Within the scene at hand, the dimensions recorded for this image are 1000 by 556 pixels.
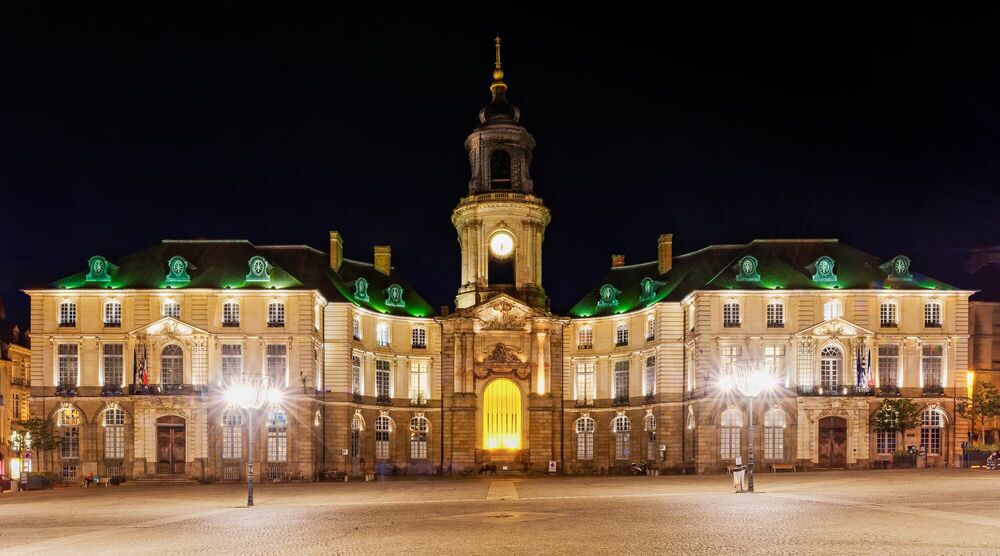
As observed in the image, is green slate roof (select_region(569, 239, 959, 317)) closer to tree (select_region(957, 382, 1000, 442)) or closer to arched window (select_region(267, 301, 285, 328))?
tree (select_region(957, 382, 1000, 442))

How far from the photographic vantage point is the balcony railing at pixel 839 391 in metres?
68.2

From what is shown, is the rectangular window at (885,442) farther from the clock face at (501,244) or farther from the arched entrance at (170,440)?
the arched entrance at (170,440)

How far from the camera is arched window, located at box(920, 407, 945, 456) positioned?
69.0m

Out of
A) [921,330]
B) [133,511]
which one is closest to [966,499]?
[133,511]

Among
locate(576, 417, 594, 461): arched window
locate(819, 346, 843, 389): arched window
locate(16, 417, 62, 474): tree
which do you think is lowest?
locate(576, 417, 594, 461): arched window

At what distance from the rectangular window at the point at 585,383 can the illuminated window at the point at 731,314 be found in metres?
15.1

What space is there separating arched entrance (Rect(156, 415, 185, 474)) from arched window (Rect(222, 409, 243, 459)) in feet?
8.78

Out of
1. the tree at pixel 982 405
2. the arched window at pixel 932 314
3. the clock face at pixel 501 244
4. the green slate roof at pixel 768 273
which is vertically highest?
the clock face at pixel 501 244

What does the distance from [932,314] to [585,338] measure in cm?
2604

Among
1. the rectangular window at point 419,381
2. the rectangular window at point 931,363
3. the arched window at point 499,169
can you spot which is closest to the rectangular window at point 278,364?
the rectangular window at point 419,381

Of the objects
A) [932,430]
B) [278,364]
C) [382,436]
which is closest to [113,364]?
[278,364]

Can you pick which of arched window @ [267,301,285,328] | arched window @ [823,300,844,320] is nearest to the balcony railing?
arched window @ [823,300,844,320]

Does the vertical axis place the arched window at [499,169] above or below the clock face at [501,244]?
above

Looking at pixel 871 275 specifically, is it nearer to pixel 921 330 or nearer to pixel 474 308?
pixel 921 330
